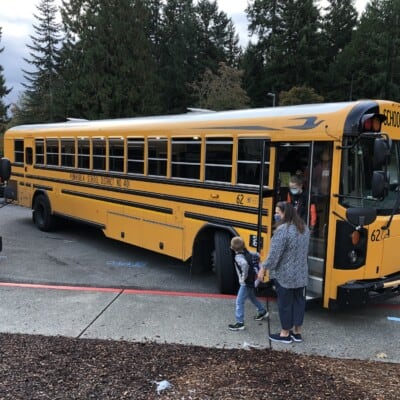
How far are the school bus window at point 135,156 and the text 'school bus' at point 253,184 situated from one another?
0.02 m

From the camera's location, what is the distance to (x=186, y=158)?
6.97 meters

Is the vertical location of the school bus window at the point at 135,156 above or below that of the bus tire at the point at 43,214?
above

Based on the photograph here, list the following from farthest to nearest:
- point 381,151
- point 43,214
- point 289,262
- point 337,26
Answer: point 337,26
point 43,214
point 289,262
point 381,151

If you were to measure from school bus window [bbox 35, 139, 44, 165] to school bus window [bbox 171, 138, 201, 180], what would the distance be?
16.5 ft

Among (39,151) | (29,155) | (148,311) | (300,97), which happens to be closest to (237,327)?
(148,311)

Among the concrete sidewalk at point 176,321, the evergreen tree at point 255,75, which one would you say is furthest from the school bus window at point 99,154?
the evergreen tree at point 255,75

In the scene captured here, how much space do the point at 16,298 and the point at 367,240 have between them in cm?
442

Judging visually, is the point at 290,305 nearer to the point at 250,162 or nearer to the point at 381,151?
the point at 381,151

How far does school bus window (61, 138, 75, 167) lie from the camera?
988cm

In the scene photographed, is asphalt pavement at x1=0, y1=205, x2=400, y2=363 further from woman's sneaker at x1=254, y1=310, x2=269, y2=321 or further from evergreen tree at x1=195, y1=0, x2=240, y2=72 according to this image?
evergreen tree at x1=195, y1=0, x2=240, y2=72

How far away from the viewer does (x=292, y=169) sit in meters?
5.72

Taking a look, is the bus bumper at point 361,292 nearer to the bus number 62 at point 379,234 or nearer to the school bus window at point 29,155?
the bus number 62 at point 379,234

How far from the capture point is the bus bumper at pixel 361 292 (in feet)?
16.2

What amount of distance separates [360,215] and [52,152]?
25.3 ft
